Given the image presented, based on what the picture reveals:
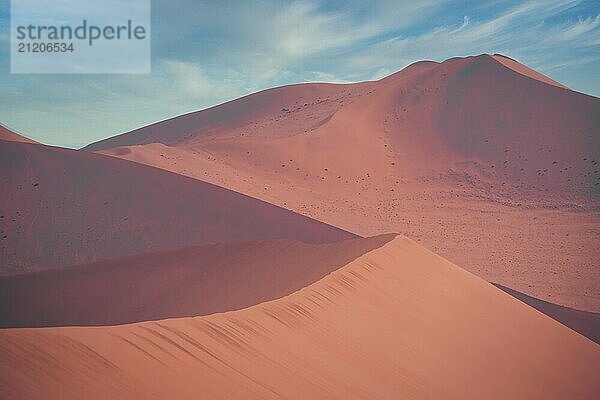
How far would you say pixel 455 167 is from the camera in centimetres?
3050

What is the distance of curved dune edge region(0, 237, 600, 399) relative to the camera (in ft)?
13.1

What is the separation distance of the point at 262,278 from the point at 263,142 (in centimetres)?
2237

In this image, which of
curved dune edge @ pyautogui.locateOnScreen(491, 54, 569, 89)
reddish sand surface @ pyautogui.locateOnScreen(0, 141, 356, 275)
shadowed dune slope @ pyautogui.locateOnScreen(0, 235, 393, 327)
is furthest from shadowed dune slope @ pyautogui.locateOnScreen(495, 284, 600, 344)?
curved dune edge @ pyautogui.locateOnScreen(491, 54, 569, 89)

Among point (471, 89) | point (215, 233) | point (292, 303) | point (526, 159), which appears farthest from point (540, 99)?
point (292, 303)

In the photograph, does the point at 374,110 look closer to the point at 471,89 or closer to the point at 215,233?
the point at 471,89

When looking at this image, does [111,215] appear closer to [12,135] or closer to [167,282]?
[167,282]

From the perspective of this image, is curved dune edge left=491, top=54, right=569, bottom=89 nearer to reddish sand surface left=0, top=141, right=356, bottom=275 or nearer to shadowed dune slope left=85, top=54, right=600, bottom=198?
shadowed dune slope left=85, top=54, right=600, bottom=198

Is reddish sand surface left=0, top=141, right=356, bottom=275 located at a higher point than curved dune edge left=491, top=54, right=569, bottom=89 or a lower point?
lower

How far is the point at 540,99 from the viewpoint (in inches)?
1351

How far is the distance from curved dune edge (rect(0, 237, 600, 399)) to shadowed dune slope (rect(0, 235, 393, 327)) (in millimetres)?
1251

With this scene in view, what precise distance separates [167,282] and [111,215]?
6119 mm

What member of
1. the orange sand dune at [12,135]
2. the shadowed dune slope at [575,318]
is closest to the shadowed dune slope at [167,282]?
the shadowed dune slope at [575,318]

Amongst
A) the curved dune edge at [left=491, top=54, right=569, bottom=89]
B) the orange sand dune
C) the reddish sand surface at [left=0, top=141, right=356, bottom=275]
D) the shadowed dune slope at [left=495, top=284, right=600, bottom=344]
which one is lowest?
the shadowed dune slope at [left=495, top=284, right=600, bottom=344]

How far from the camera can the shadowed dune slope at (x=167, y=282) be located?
9.37m
